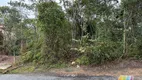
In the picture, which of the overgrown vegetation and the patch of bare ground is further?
the overgrown vegetation

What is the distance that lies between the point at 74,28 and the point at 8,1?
490 centimetres

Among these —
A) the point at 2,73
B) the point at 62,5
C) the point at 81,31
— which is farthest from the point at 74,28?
the point at 2,73

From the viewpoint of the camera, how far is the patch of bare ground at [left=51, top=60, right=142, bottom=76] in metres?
6.87

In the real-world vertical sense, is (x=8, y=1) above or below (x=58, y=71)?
above

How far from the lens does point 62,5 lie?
30.8ft

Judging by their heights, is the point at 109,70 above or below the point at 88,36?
below

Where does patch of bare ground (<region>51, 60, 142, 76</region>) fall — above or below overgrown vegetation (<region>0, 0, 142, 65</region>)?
below

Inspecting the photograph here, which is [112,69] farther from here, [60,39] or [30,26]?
[30,26]

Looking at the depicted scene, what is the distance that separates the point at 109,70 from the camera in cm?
725

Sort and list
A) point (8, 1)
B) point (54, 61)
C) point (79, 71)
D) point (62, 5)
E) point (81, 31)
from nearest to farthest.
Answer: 1. point (79, 71)
2. point (54, 61)
3. point (62, 5)
4. point (81, 31)
5. point (8, 1)

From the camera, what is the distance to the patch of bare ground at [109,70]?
22.5ft

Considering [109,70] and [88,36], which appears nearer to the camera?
[109,70]

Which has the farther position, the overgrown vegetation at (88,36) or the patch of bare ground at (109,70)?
the overgrown vegetation at (88,36)

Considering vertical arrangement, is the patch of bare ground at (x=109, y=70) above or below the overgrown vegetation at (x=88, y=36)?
below
